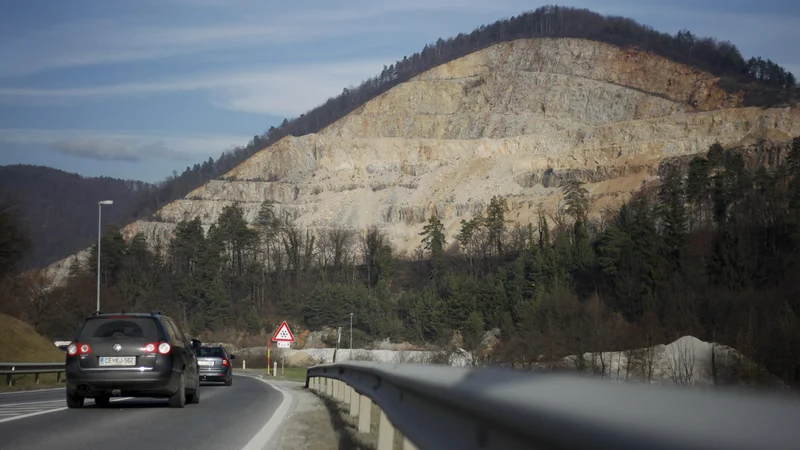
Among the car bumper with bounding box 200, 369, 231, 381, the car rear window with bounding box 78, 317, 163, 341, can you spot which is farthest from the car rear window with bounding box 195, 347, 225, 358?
the car rear window with bounding box 78, 317, 163, 341

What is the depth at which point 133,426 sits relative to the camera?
13.3 metres

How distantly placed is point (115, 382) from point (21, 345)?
37.2m

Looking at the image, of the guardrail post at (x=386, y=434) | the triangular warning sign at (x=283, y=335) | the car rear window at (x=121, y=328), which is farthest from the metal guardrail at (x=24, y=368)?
the guardrail post at (x=386, y=434)

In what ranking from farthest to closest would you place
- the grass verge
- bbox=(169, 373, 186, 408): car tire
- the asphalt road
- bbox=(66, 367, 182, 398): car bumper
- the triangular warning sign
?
the grass verge
the triangular warning sign
bbox=(169, 373, 186, 408): car tire
bbox=(66, 367, 182, 398): car bumper
the asphalt road

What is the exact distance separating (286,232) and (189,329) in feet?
130

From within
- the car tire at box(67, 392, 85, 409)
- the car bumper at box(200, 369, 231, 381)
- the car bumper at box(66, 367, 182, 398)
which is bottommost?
the car bumper at box(200, 369, 231, 381)

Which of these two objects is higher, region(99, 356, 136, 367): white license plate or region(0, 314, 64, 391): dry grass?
region(99, 356, 136, 367): white license plate

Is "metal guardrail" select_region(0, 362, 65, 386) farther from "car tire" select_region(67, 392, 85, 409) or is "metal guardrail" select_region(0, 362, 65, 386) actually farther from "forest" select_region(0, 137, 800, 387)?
"forest" select_region(0, 137, 800, 387)

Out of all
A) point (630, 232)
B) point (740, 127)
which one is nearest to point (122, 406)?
point (630, 232)

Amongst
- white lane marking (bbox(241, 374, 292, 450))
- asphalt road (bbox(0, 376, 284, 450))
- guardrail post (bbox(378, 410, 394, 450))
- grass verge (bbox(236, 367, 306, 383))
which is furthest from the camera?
grass verge (bbox(236, 367, 306, 383))

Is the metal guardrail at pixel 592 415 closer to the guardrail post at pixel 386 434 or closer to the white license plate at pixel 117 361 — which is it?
the guardrail post at pixel 386 434

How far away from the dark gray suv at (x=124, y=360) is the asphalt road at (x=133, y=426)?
1.14 ft

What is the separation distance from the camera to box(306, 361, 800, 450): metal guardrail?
184 centimetres

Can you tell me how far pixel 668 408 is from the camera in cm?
213
